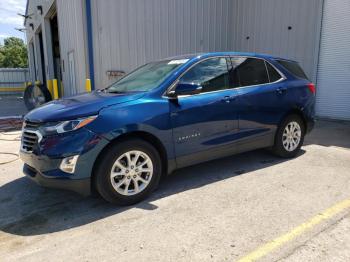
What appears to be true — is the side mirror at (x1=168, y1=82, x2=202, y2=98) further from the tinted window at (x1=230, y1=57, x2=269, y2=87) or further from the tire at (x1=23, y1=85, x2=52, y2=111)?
the tire at (x1=23, y1=85, x2=52, y2=111)

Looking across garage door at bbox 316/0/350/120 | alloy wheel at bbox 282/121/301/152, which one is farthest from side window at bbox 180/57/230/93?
garage door at bbox 316/0/350/120

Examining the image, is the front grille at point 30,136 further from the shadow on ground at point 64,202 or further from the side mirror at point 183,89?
the side mirror at point 183,89

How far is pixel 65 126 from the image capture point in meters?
3.32

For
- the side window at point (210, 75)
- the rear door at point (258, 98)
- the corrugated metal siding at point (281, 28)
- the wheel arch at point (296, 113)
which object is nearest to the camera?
the side window at point (210, 75)

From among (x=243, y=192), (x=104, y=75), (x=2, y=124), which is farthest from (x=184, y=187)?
(x=2, y=124)

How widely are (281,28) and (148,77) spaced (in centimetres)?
743

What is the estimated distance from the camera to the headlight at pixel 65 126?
10.9 feet

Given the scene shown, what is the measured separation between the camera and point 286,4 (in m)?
10.0

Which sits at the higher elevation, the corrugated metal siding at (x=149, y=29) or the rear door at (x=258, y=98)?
the corrugated metal siding at (x=149, y=29)

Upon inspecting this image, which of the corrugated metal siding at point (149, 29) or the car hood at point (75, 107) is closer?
the car hood at point (75, 107)

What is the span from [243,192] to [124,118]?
176 cm

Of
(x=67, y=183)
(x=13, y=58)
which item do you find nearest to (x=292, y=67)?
(x=67, y=183)

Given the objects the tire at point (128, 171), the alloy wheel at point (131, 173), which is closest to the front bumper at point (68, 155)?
the tire at point (128, 171)

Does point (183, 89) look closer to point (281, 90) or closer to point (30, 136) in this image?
point (30, 136)
